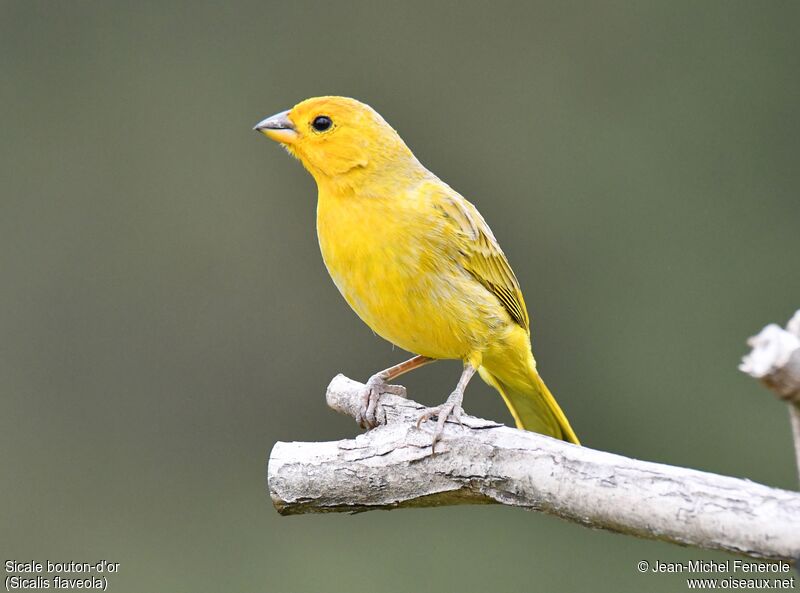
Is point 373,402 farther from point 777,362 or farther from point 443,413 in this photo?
point 777,362

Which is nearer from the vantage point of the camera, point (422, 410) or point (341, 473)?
point (341, 473)

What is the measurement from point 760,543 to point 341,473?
1.32 m

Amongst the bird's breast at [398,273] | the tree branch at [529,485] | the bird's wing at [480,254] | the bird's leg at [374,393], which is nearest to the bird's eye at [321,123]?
the bird's breast at [398,273]

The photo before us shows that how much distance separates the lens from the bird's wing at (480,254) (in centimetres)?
403

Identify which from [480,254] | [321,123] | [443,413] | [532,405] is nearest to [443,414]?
[443,413]

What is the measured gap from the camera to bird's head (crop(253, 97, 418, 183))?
396cm

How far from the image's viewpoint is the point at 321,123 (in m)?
3.99

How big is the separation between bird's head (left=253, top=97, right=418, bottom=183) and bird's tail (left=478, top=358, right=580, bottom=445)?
1063 millimetres

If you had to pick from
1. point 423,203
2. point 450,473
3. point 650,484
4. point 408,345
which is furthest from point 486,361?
point 650,484

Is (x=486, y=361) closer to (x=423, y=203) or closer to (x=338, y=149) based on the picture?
(x=423, y=203)

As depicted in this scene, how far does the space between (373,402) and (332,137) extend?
103 cm

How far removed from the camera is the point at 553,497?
3.12 m

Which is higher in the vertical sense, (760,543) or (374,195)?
(374,195)

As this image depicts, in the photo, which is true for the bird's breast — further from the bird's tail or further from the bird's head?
the bird's tail
